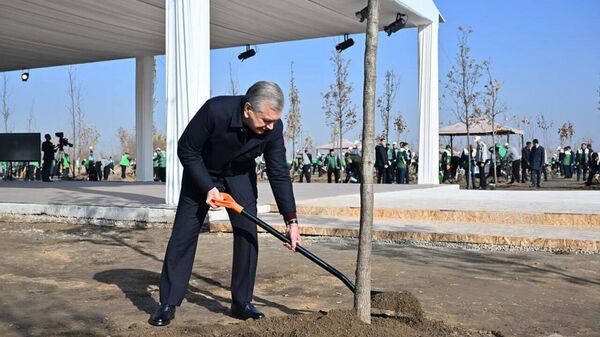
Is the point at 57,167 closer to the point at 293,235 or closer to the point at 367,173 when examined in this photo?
the point at 293,235

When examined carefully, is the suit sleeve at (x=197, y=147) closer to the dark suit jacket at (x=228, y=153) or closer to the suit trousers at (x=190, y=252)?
the dark suit jacket at (x=228, y=153)

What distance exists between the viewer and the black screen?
2172 centimetres

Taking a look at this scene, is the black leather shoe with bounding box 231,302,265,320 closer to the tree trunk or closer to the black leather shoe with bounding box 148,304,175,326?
the black leather shoe with bounding box 148,304,175,326

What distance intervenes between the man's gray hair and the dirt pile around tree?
3.91 ft

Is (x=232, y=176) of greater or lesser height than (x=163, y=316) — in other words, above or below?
above

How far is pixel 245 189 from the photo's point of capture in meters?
3.75

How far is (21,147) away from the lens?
2183cm

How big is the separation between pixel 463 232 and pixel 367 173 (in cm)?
427

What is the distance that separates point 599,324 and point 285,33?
13.5 m

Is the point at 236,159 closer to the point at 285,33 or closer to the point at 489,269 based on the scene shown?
the point at 489,269

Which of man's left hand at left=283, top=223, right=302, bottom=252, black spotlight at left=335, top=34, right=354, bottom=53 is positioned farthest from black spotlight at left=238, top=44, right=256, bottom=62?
man's left hand at left=283, top=223, right=302, bottom=252

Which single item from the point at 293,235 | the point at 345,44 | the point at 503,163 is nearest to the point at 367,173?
the point at 293,235

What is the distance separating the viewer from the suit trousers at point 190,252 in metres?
3.62

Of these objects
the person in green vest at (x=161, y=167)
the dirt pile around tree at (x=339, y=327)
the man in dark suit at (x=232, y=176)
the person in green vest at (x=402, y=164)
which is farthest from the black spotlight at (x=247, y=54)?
the dirt pile around tree at (x=339, y=327)
